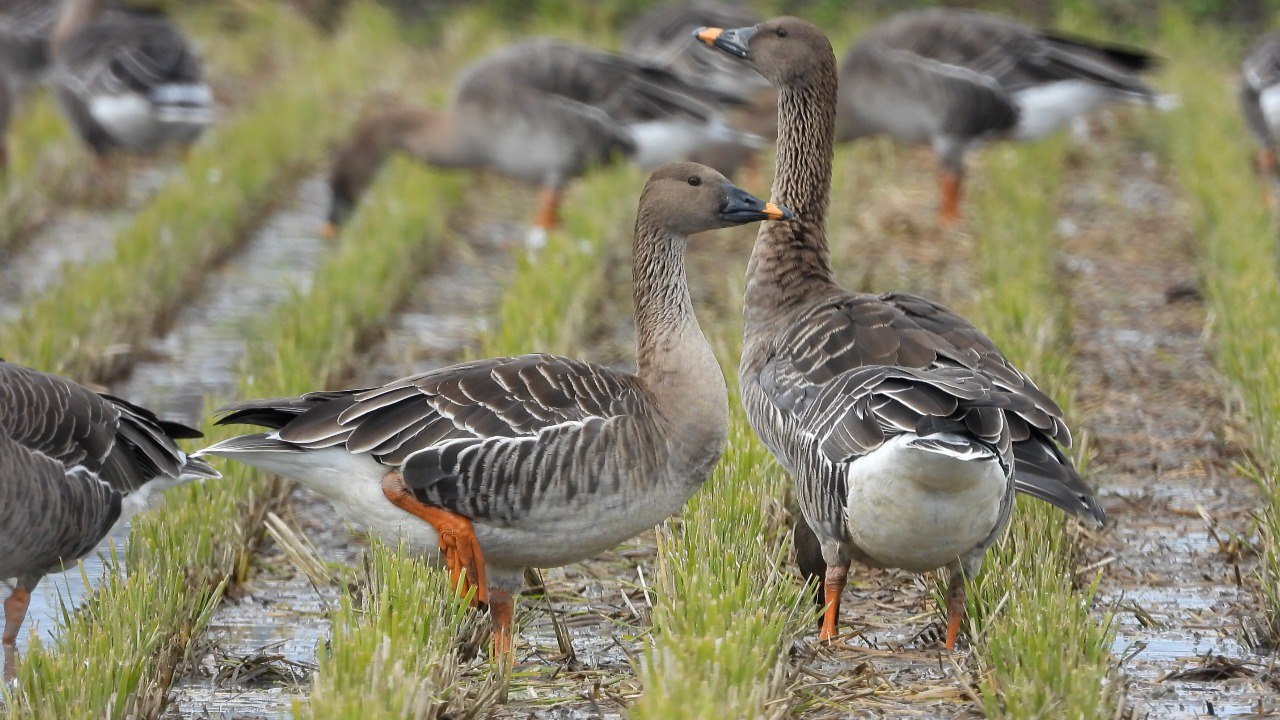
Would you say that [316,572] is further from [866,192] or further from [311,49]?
[311,49]

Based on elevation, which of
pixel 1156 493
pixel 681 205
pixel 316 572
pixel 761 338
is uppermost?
pixel 681 205

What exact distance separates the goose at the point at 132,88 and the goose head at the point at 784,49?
8.10 m

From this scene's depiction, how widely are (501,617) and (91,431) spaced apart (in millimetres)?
1657

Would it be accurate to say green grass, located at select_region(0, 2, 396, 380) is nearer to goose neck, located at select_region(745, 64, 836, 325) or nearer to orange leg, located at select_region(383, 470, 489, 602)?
orange leg, located at select_region(383, 470, 489, 602)

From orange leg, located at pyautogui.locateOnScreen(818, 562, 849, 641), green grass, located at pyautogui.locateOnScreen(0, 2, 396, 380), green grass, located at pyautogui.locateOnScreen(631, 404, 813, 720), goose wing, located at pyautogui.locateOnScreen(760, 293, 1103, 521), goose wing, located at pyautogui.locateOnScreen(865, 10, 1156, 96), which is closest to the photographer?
green grass, located at pyautogui.locateOnScreen(631, 404, 813, 720)

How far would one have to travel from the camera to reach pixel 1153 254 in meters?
12.2

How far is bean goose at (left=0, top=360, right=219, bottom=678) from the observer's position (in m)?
5.59

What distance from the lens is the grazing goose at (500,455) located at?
5660 millimetres

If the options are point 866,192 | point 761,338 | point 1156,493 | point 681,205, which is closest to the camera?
point 681,205

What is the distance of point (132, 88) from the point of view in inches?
569

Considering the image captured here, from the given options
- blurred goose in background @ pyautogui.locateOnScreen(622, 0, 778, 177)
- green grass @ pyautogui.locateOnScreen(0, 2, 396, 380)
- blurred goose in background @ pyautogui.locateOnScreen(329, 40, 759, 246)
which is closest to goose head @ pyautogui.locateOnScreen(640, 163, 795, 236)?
green grass @ pyautogui.locateOnScreen(0, 2, 396, 380)

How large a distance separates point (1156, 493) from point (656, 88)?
653 centimetres

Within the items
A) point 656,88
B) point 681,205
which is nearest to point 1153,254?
point 656,88

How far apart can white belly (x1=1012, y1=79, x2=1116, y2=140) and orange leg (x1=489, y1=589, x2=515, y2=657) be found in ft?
28.3
